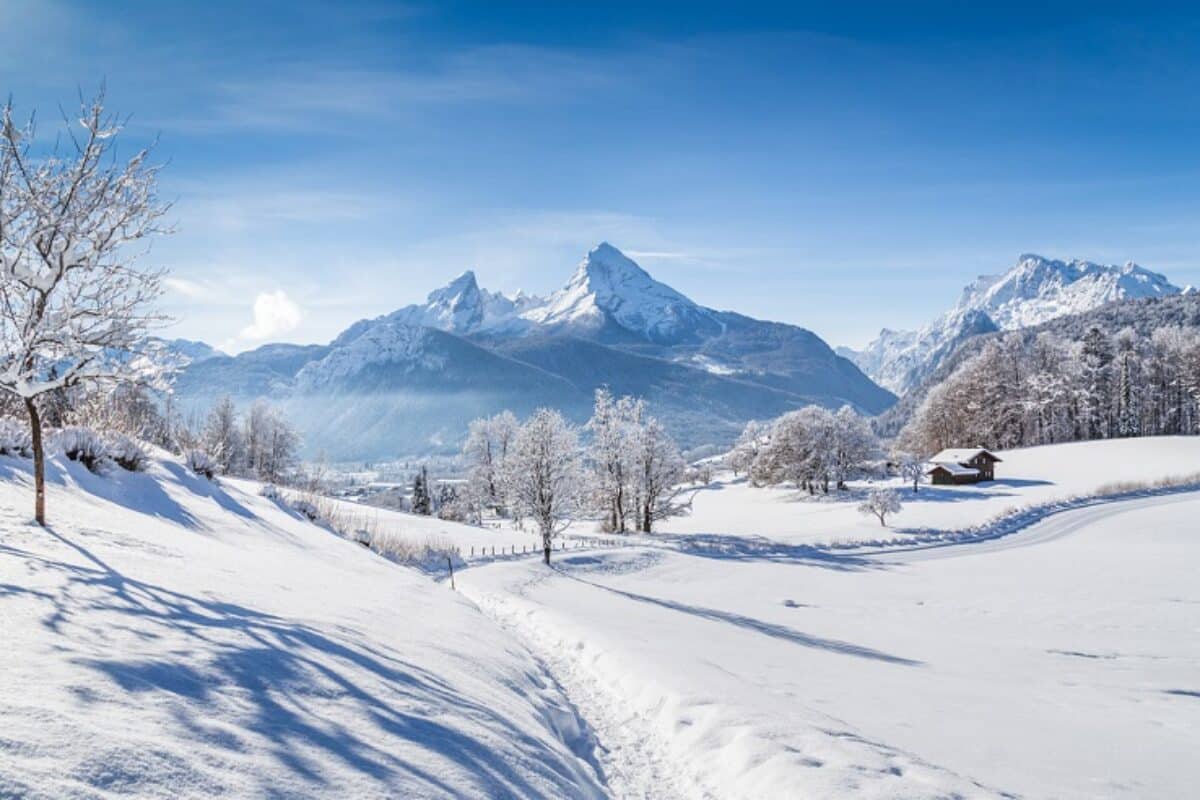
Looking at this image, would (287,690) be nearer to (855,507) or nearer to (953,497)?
(855,507)

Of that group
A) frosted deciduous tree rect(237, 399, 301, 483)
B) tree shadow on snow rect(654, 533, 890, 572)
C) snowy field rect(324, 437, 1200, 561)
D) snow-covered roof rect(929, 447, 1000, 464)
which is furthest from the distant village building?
frosted deciduous tree rect(237, 399, 301, 483)

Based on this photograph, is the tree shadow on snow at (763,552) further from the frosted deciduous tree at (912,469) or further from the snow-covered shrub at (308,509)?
the frosted deciduous tree at (912,469)

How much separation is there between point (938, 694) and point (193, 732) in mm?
12018

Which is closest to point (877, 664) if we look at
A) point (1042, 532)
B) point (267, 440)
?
point (1042, 532)

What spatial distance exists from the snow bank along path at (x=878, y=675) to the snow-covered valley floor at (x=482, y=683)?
68 millimetres

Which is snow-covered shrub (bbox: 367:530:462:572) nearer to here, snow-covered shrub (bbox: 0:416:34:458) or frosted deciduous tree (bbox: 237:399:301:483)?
snow-covered shrub (bbox: 0:416:34:458)

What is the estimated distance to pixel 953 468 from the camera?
76.6 m

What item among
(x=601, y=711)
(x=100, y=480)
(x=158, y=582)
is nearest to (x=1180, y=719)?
(x=601, y=711)

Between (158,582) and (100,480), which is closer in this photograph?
(158,582)

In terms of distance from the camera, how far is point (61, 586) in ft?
19.4

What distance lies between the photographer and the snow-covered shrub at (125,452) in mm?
14145

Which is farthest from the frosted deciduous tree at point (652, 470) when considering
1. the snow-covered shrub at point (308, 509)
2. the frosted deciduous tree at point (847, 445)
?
the frosted deciduous tree at point (847, 445)

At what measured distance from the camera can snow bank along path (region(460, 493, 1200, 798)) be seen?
7262mm

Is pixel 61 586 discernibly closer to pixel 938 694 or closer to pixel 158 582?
pixel 158 582
